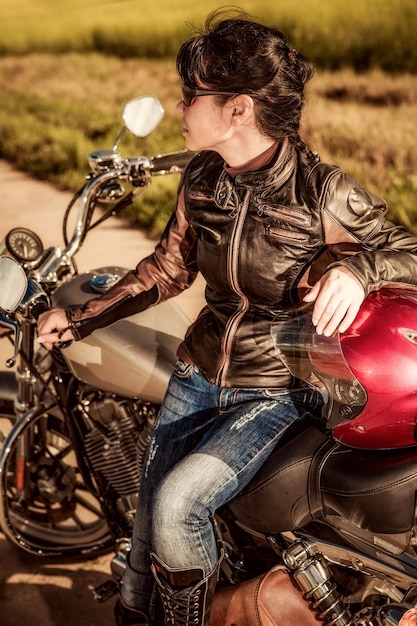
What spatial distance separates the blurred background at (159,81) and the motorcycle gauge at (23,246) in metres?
0.88

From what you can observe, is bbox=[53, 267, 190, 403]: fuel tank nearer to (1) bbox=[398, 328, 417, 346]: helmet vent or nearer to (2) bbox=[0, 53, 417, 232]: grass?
(1) bbox=[398, 328, 417, 346]: helmet vent

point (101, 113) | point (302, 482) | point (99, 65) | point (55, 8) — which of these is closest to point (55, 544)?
point (302, 482)

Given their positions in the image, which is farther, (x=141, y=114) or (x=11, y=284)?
(x=141, y=114)

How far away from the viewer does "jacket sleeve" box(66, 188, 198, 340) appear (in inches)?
101

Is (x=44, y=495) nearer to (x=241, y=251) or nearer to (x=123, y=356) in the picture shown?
(x=123, y=356)

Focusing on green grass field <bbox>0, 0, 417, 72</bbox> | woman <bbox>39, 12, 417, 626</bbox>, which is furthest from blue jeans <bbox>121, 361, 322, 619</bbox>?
green grass field <bbox>0, 0, 417, 72</bbox>

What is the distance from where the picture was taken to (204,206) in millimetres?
2314

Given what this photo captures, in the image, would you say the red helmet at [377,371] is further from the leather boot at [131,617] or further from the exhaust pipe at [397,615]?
the leather boot at [131,617]

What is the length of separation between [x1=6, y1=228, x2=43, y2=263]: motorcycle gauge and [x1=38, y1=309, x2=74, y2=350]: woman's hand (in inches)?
13.4

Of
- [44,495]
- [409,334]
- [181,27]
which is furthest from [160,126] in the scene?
[409,334]

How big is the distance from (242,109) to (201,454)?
0.87 m

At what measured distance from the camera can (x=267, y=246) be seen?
2.18 meters

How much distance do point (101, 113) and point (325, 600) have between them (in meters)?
10.7

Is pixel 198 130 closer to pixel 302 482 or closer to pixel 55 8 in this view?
pixel 302 482
